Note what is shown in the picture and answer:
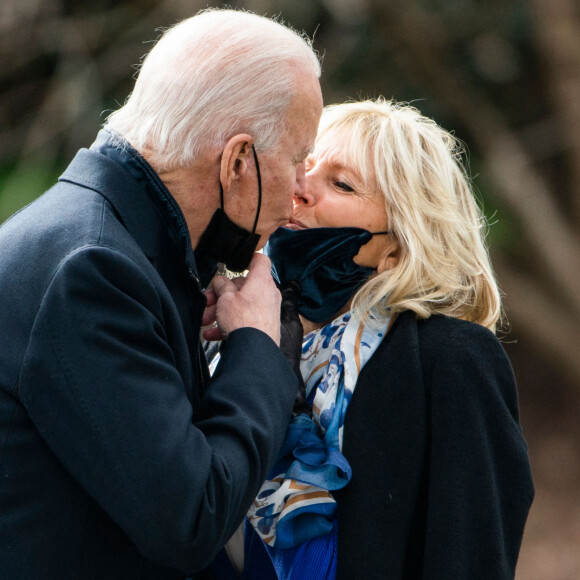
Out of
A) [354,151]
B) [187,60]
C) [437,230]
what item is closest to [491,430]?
[437,230]

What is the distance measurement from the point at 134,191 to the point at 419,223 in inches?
32.4

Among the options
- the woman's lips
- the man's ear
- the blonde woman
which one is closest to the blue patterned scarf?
the blonde woman

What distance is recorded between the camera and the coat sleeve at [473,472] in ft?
6.48

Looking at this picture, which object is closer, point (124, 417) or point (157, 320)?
point (124, 417)

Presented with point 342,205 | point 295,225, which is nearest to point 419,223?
point 342,205

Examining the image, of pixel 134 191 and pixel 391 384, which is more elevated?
pixel 134 191

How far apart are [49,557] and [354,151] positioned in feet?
4.32

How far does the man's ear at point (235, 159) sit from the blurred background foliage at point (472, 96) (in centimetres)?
416

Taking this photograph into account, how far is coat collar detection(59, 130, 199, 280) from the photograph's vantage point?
1.76 m

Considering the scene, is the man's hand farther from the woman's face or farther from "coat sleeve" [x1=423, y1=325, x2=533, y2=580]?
"coat sleeve" [x1=423, y1=325, x2=533, y2=580]

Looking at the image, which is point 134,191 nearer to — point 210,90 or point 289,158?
point 210,90

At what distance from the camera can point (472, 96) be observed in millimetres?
6738

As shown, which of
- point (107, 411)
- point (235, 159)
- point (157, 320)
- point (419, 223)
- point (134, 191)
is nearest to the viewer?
point (107, 411)

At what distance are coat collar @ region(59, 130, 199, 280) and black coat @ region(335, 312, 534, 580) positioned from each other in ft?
2.01
